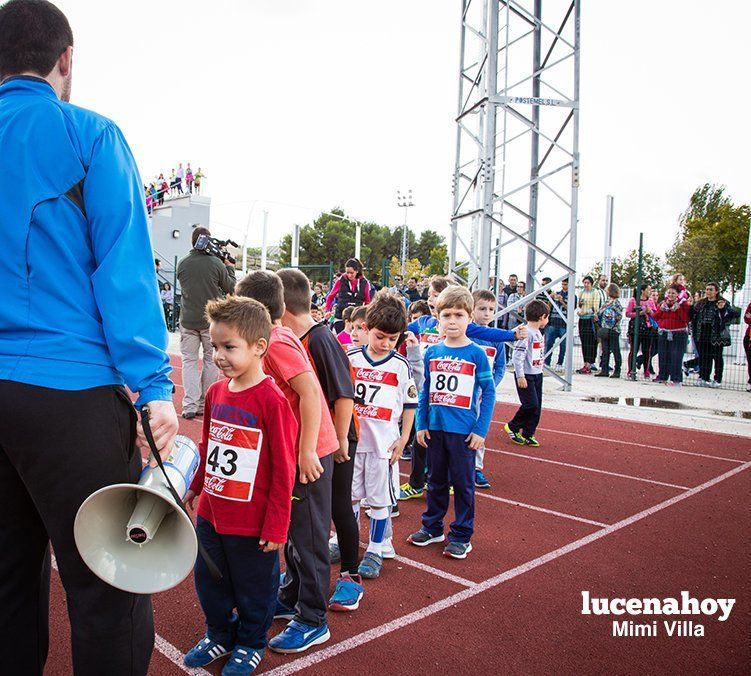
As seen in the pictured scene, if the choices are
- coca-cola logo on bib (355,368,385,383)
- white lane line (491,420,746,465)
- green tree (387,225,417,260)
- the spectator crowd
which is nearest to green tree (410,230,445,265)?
green tree (387,225,417,260)

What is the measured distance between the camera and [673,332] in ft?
42.1

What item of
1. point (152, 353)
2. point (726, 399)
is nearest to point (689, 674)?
point (152, 353)

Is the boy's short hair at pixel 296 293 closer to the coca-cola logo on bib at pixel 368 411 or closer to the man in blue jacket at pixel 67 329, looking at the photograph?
the coca-cola logo on bib at pixel 368 411

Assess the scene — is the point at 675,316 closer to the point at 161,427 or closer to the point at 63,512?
the point at 161,427

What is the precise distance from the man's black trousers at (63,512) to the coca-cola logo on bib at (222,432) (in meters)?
0.81

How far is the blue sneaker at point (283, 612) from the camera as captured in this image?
10.5 feet

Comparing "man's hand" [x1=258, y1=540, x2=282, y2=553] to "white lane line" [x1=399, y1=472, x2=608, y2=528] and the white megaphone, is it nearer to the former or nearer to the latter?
the white megaphone

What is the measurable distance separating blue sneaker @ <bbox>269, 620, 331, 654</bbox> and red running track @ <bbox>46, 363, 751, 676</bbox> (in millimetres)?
47

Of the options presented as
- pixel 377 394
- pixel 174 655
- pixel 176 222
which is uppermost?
pixel 176 222

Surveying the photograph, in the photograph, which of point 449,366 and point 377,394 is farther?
point 449,366

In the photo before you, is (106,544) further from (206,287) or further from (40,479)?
(206,287)

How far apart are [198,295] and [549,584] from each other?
17.8ft

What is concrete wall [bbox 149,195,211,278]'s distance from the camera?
107 feet

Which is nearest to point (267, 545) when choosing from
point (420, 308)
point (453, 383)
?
point (453, 383)
